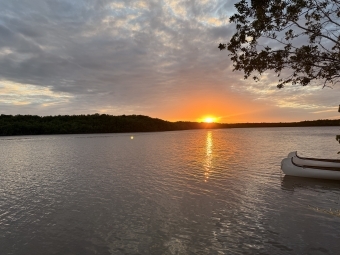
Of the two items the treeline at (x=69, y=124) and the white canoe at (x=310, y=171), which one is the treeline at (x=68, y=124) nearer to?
the treeline at (x=69, y=124)

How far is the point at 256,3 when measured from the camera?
8.77 metres

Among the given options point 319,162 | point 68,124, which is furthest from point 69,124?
point 319,162

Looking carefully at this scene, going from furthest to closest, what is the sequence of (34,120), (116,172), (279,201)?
(34,120) < (116,172) < (279,201)

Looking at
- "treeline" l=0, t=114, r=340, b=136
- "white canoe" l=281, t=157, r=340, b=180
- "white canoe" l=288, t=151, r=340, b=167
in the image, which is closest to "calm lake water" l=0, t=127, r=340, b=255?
"white canoe" l=281, t=157, r=340, b=180

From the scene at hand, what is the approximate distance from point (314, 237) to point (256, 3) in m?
8.23

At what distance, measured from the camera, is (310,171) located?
60.2 feet

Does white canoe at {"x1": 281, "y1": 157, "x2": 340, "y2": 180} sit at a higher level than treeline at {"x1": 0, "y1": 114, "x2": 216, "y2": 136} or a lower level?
lower

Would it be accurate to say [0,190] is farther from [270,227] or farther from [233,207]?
[270,227]

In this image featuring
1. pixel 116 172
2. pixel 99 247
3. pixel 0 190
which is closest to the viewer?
pixel 99 247

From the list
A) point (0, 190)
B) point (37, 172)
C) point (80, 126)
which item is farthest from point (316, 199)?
point (80, 126)

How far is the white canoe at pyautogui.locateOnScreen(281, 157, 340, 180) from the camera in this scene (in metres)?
17.2

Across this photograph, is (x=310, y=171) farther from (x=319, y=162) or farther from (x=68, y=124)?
(x=68, y=124)

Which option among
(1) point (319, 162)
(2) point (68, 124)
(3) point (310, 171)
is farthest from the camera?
(2) point (68, 124)

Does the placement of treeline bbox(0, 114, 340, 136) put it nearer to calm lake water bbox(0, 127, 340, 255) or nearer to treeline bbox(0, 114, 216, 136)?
treeline bbox(0, 114, 216, 136)
